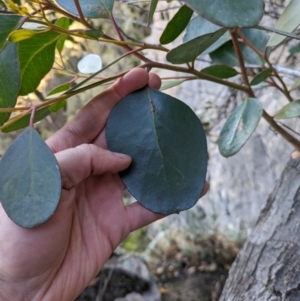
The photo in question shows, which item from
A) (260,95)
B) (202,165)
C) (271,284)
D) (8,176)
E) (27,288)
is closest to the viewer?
(8,176)

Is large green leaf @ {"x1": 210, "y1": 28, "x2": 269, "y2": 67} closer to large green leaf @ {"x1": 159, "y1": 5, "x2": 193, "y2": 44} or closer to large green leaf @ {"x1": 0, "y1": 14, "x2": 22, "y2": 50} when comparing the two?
large green leaf @ {"x1": 159, "y1": 5, "x2": 193, "y2": 44}

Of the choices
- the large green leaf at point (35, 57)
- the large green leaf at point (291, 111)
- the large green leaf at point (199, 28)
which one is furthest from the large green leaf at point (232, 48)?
the large green leaf at point (35, 57)

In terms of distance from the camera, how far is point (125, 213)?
2.58ft

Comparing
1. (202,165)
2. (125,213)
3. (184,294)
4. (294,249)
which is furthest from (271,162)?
(202,165)

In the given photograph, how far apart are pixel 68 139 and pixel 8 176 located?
11.9 inches

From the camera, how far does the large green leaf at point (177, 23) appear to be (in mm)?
574

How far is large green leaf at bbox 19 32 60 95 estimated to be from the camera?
54cm

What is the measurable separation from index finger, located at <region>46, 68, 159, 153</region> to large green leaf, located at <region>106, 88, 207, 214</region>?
→ 0.19ft

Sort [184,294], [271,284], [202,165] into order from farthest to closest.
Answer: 1. [184,294]
2. [271,284]
3. [202,165]

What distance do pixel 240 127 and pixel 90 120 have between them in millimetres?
303

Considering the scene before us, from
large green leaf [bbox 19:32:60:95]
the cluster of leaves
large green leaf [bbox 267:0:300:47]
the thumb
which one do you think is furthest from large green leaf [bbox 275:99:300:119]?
large green leaf [bbox 19:32:60:95]

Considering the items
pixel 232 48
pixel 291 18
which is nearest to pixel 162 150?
pixel 291 18

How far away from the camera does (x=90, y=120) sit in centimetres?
75

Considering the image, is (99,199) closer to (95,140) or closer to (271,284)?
(95,140)
